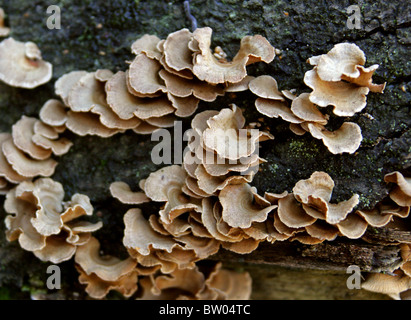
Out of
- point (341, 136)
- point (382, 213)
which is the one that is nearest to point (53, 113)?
point (341, 136)

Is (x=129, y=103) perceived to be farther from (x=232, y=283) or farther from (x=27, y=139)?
(x=232, y=283)

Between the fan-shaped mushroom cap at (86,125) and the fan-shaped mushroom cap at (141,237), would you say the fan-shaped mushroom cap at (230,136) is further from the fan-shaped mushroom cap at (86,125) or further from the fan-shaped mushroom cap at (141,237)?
the fan-shaped mushroom cap at (86,125)

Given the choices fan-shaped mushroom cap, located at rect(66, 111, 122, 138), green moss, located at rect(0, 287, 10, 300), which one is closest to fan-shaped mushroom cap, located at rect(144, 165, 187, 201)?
fan-shaped mushroom cap, located at rect(66, 111, 122, 138)

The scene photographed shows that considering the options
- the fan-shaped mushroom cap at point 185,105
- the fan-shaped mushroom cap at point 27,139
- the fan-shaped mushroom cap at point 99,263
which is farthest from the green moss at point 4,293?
the fan-shaped mushroom cap at point 185,105

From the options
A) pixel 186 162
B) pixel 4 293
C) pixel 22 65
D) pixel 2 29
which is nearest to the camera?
pixel 186 162

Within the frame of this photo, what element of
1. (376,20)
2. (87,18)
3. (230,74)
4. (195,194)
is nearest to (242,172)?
(195,194)
